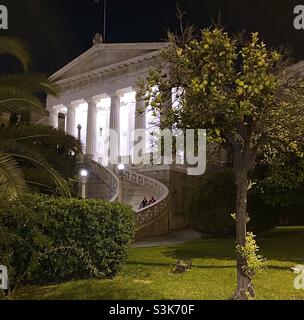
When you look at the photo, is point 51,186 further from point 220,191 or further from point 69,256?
point 220,191

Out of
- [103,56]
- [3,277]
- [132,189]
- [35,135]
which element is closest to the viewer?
[3,277]

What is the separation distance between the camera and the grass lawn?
886 cm

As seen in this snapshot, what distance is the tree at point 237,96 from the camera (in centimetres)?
743

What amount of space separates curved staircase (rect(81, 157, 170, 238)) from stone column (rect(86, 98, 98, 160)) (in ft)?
36.4

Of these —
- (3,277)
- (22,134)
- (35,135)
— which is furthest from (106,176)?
(3,277)

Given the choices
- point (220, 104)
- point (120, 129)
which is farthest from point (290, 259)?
point (120, 129)

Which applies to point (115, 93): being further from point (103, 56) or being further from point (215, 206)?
point (215, 206)

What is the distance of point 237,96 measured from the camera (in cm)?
749

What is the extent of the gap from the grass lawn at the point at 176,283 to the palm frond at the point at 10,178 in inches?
78.9

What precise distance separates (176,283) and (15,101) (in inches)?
226

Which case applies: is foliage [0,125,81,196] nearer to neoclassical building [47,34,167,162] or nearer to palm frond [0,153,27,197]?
palm frond [0,153,27,197]

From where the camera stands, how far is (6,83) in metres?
13.0

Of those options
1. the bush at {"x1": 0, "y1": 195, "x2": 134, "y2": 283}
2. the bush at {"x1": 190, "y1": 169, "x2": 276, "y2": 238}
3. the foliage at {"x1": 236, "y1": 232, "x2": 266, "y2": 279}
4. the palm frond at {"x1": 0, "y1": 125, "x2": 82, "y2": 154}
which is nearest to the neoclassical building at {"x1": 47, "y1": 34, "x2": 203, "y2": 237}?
the bush at {"x1": 190, "y1": 169, "x2": 276, "y2": 238}
